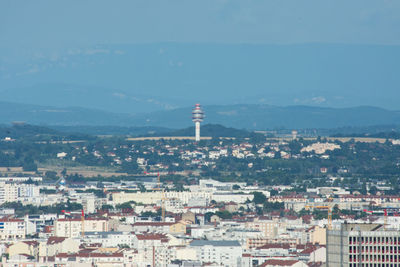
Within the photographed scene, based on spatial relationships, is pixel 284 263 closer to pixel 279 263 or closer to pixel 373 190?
pixel 279 263

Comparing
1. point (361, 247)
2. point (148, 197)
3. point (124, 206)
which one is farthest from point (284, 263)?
point (148, 197)

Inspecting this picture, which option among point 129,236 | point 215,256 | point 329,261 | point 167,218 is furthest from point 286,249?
point 329,261

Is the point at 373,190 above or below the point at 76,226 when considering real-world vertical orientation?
above

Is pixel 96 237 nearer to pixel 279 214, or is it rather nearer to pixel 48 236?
pixel 48 236

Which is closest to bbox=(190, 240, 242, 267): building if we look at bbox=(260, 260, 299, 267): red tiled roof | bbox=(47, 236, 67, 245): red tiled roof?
bbox=(260, 260, 299, 267): red tiled roof

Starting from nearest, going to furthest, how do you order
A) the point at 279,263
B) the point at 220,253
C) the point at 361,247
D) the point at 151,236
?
the point at 361,247
the point at 279,263
the point at 220,253
the point at 151,236

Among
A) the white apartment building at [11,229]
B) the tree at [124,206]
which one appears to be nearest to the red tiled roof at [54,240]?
the white apartment building at [11,229]

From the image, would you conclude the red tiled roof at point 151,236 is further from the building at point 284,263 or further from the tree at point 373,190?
→ the tree at point 373,190
